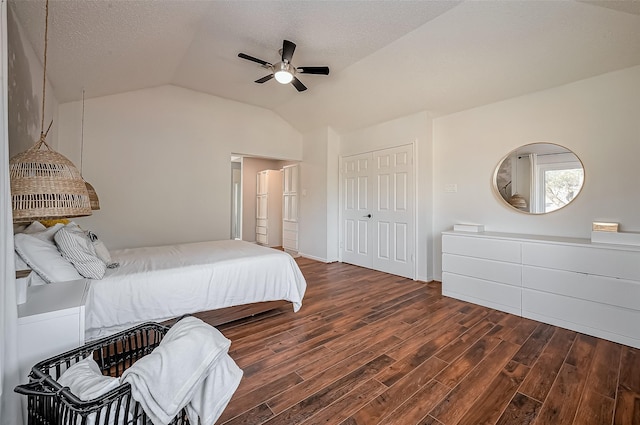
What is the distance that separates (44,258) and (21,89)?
127 cm

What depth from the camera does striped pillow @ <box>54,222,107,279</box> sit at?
6.13 ft

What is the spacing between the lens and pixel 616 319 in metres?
2.35

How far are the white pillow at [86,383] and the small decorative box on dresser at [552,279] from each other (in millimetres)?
3422

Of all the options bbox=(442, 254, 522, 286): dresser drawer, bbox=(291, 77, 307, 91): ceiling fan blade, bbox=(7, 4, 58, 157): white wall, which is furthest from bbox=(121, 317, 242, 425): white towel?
bbox=(442, 254, 522, 286): dresser drawer

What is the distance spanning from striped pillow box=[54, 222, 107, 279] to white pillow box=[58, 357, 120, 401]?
1.05m

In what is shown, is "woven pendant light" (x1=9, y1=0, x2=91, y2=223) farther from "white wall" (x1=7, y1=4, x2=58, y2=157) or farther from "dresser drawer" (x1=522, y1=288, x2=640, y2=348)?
"dresser drawer" (x1=522, y1=288, x2=640, y2=348)

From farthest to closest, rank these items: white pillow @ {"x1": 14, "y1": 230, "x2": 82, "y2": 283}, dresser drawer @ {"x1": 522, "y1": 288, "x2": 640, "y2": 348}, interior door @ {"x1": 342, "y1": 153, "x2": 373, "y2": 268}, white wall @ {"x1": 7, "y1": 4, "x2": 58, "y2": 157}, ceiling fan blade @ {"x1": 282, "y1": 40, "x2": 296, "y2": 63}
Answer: interior door @ {"x1": 342, "y1": 153, "x2": 373, "y2": 268} < ceiling fan blade @ {"x1": 282, "y1": 40, "x2": 296, "y2": 63} < dresser drawer @ {"x1": 522, "y1": 288, "x2": 640, "y2": 348} < white wall @ {"x1": 7, "y1": 4, "x2": 58, "y2": 157} < white pillow @ {"x1": 14, "y1": 230, "x2": 82, "y2": 283}

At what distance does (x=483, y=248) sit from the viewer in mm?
3184

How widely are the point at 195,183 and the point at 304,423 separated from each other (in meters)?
4.04

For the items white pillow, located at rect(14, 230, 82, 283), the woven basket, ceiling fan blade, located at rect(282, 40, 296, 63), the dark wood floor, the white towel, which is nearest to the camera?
the white towel

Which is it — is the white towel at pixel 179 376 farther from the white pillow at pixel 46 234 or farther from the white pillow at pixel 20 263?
the white pillow at pixel 46 234

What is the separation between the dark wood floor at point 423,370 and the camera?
1552 millimetres

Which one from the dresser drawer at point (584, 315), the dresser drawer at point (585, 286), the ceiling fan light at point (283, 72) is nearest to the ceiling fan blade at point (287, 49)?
the ceiling fan light at point (283, 72)

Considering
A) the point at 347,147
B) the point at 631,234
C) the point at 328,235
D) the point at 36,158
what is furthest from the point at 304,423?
the point at 347,147
